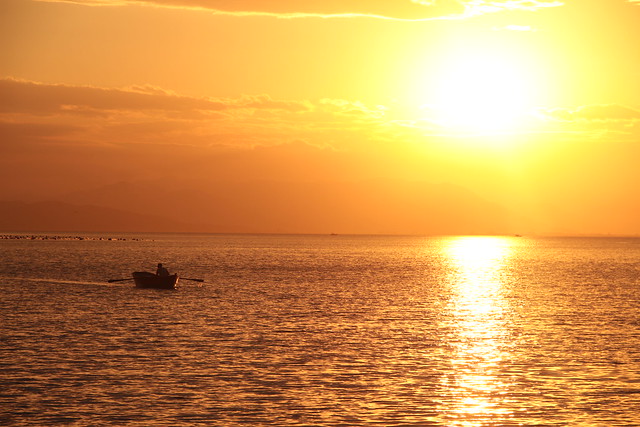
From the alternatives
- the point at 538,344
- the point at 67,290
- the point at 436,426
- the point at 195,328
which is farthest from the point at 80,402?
the point at 67,290

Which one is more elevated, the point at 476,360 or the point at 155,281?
the point at 155,281

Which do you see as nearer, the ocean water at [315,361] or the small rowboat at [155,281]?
the ocean water at [315,361]

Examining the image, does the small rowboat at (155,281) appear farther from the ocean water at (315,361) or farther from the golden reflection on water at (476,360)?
the golden reflection on water at (476,360)

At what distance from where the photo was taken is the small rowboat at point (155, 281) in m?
96.8

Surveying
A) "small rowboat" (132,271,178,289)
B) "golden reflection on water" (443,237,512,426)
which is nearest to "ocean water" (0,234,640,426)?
"golden reflection on water" (443,237,512,426)

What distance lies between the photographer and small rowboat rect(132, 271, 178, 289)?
96812mm

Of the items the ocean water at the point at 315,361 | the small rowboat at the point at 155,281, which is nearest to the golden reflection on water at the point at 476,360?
the ocean water at the point at 315,361

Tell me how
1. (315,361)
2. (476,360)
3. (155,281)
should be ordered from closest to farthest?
1. (315,361)
2. (476,360)
3. (155,281)

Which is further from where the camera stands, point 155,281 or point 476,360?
point 155,281

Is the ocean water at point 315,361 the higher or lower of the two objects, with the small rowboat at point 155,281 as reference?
lower

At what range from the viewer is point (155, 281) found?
97625 mm

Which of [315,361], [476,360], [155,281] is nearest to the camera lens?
[315,361]

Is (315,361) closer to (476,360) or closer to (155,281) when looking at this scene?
(476,360)

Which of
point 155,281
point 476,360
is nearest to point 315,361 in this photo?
point 476,360
